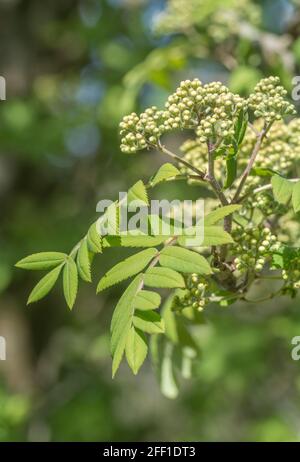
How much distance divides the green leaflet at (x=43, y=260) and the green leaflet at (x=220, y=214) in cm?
36

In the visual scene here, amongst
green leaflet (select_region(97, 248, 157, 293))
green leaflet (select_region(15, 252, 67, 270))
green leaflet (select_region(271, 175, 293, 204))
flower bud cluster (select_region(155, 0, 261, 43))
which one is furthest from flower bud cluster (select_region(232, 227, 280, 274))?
flower bud cluster (select_region(155, 0, 261, 43))

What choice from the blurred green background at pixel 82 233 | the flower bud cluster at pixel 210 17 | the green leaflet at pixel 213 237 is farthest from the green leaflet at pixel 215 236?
the blurred green background at pixel 82 233

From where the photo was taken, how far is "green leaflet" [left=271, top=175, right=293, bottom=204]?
156 centimetres

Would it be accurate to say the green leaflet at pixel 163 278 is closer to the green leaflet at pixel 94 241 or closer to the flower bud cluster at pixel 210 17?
the green leaflet at pixel 94 241

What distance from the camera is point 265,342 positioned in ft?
16.2

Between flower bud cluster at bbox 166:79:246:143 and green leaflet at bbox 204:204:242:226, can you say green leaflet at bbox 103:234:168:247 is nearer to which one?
green leaflet at bbox 204:204:242:226

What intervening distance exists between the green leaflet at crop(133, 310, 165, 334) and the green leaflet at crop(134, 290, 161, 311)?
2 cm

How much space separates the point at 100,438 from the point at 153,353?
3748mm

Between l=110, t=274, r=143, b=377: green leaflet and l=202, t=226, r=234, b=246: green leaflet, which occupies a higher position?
l=202, t=226, r=234, b=246: green leaflet

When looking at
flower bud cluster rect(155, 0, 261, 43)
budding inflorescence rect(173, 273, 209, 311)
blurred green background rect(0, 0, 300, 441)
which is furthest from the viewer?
blurred green background rect(0, 0, 300, 441)

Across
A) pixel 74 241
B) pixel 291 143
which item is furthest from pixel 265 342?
pixel 291 143

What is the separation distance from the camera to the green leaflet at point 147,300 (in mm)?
1514

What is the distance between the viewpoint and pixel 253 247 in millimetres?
1597

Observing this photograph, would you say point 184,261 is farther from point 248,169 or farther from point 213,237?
point 248,169
